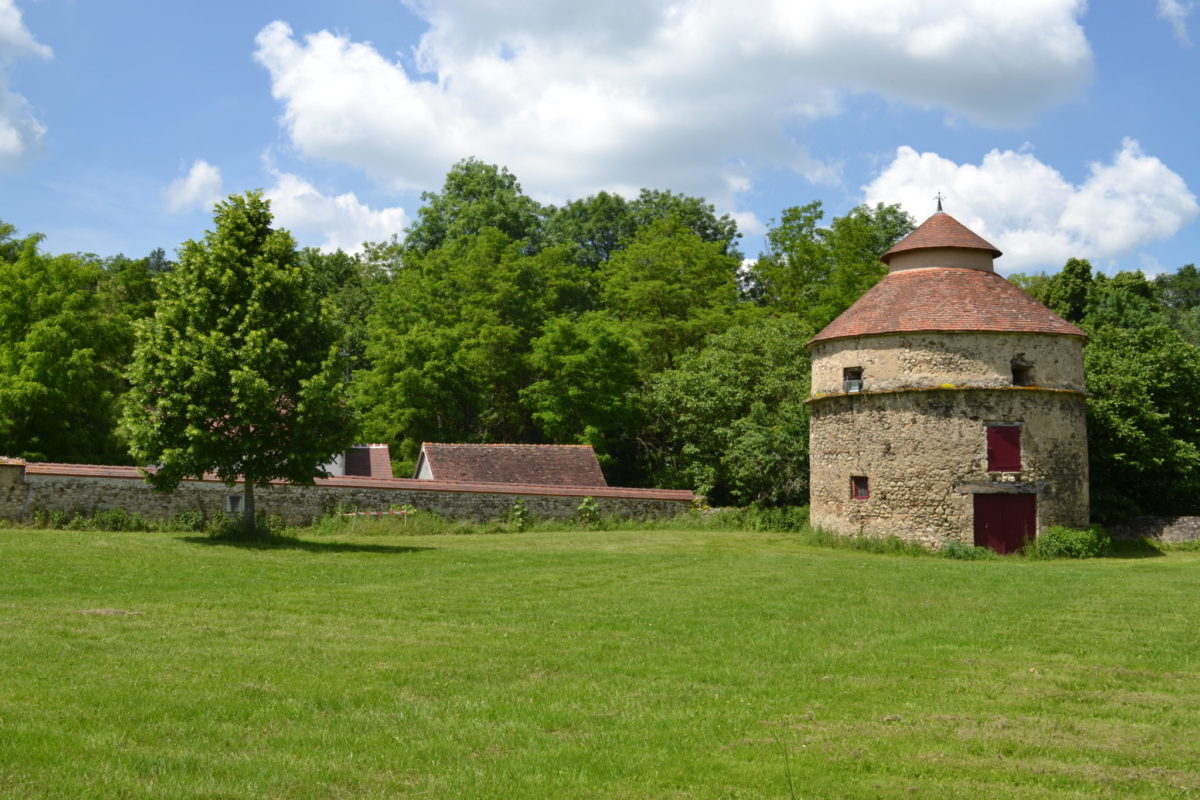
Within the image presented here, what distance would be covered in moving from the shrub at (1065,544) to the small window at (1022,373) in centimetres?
404

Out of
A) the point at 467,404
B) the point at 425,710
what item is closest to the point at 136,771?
the point at 425,710

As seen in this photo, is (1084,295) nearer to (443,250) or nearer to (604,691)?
(443,250)

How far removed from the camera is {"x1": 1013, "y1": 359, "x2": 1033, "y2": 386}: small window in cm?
2853

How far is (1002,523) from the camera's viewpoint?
2817cm

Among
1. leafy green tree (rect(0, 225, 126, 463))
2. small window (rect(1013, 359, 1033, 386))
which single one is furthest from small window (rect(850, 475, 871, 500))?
leafy green tree (rect(0, 225, 126, 463))

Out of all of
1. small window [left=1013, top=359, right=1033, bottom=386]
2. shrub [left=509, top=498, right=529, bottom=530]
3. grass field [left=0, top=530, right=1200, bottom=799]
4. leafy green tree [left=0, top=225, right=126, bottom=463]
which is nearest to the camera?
grass field [left=0, top=530, right=1200, bottom=799]

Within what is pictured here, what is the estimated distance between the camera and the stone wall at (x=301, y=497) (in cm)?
2659

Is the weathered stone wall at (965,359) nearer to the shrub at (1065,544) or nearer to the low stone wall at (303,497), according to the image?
the shrub at (1065,544)

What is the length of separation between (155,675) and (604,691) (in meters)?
4.15

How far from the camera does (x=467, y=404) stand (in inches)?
Answer: 1855

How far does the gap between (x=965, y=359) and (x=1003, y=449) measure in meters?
2.67

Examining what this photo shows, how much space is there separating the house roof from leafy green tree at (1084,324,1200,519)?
1682cm

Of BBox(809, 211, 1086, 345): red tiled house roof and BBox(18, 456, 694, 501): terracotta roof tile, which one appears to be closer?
BBox(18, 456, 694, 501): terracotta roof tile

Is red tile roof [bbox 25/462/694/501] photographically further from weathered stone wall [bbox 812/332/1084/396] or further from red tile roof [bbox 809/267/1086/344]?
weathered stone wall [bbox 812/332/1084/396]
